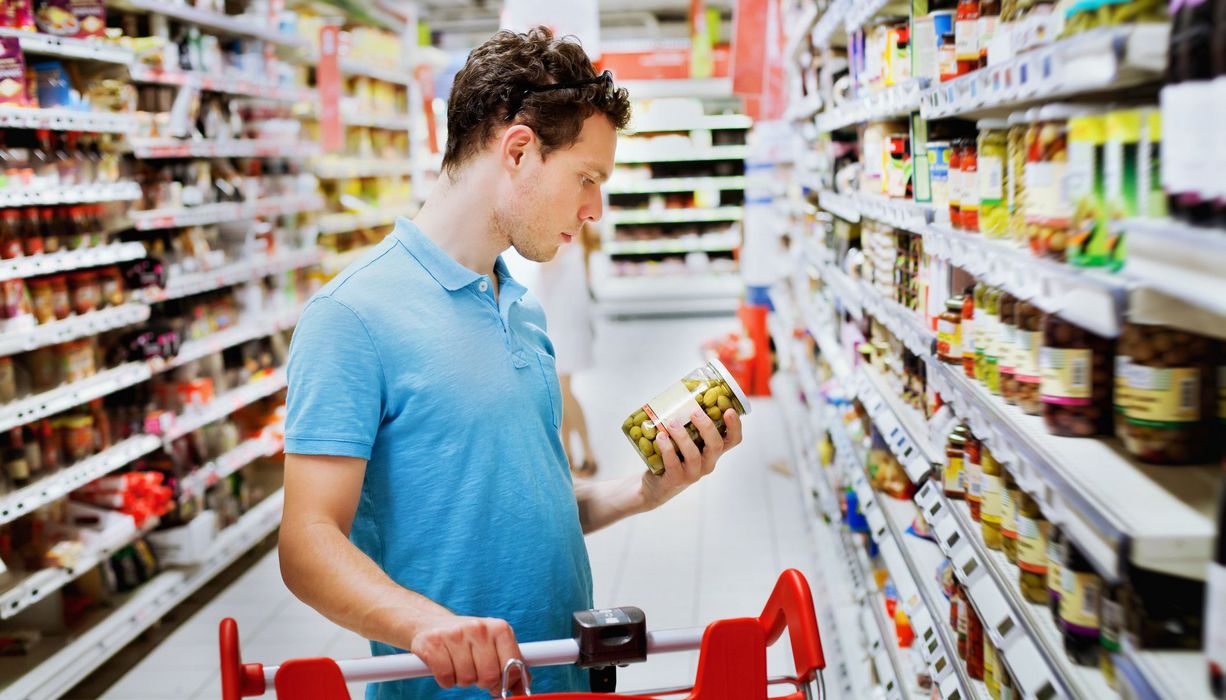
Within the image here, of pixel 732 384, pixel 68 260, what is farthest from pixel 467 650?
pixel 68 260

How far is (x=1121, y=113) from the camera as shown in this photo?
1182 millimetres

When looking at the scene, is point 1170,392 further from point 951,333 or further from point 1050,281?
point 951,333

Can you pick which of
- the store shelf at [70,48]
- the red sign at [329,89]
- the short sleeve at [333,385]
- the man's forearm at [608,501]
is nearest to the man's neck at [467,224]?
the short sleeve at [333,385]

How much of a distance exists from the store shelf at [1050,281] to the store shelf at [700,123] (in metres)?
11.4

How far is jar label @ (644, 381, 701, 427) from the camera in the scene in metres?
1.76

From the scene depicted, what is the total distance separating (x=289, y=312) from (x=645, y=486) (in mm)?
4105

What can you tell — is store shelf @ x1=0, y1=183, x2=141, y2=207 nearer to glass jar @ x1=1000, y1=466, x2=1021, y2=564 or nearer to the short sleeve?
the short sleeve

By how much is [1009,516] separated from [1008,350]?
28cm

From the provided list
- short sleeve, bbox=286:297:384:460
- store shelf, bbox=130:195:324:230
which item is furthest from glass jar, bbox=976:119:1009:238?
store shelf, bbox=130:195:324:230

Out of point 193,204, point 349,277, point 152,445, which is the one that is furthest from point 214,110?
point 349,277

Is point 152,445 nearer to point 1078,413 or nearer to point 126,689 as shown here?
point 126,689

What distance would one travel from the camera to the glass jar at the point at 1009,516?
1746 millimetres

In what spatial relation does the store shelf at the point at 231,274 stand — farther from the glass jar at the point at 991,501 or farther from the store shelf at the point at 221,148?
the glass jar at the point at 991,501

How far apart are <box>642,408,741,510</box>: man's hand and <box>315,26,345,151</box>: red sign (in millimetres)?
4896
